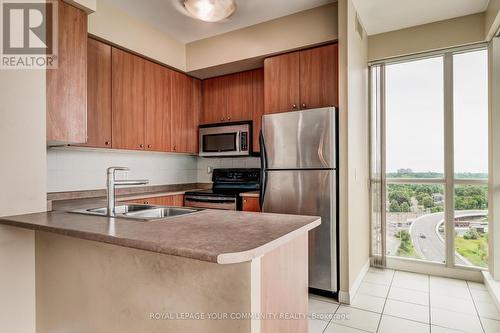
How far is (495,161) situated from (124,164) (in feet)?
12.8

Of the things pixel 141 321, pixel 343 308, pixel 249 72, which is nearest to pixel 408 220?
pixel 343 308

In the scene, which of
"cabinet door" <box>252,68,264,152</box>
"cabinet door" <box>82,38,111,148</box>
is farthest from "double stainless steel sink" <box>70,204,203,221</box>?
"cabinet door" <box>252,68,264,152</box>

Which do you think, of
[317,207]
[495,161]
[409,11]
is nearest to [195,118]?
[317,207]

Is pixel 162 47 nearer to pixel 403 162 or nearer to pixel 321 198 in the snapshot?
pixel 321 198

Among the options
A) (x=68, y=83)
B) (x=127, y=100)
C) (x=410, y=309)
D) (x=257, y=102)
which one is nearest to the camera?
(x=68, y=83)

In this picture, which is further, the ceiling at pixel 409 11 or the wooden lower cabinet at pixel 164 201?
the wooden lower cabinet at pixel 164 201

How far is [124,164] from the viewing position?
346 cm

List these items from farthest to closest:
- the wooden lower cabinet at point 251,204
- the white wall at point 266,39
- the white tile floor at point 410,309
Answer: the wooden lower cabinet at point 251,204 → the white wall at point 266,39 → the white tile floor at point 410,309

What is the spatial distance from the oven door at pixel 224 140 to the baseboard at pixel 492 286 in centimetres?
274

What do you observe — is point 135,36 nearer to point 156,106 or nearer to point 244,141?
point 156,106

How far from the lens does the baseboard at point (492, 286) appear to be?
2457 millimetres

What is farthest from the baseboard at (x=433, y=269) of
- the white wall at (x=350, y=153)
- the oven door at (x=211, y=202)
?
the oven door at (x=211, y=202)

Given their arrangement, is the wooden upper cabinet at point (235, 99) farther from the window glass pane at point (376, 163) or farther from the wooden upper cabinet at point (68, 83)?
the wooden upper cabinet at point (68, 83)

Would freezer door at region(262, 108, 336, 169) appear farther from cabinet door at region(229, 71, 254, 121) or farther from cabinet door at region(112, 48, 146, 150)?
cabinet door at region(112, 48, 146, 150)
